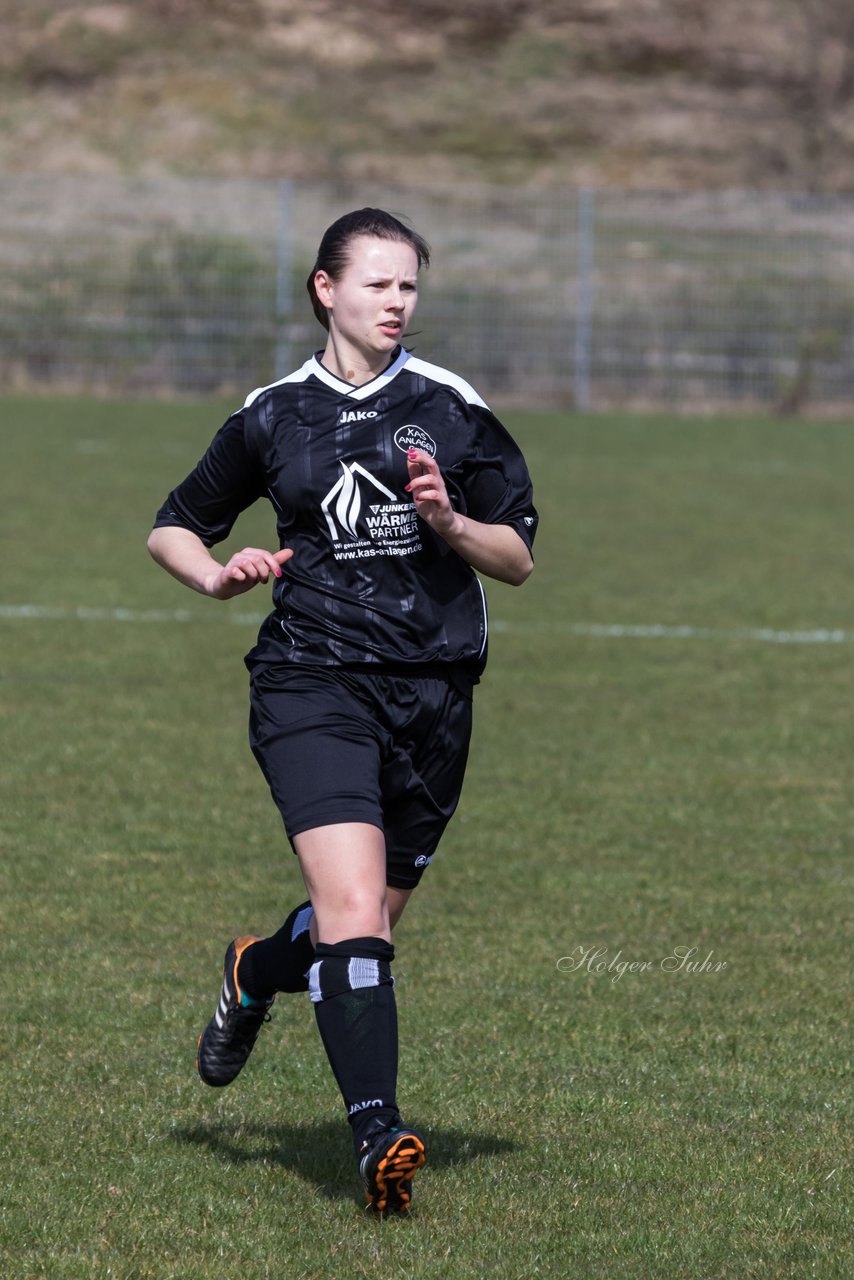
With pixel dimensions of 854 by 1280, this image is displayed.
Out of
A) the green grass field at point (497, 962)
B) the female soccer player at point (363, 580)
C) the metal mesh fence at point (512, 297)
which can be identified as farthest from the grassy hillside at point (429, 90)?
the female soccer player at point (363, 580)

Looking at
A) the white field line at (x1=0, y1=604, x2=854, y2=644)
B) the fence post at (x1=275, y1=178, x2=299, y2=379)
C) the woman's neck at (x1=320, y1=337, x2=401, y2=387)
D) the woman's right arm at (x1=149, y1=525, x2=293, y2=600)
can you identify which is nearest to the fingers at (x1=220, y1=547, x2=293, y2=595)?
the woman's right arm at (x1=149, y1=525, x2=293, y2=600)

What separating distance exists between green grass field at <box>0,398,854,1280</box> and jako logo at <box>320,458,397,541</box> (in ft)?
4.28

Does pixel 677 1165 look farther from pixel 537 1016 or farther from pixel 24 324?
pixel 24 324

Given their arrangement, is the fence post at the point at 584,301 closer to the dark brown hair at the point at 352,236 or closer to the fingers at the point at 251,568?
the dark brown hair at the point at 352,236

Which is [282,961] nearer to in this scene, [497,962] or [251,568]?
[251,568]

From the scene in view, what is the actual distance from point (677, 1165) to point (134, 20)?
4668 cm

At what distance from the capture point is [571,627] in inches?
463

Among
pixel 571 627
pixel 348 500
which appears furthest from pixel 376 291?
pixel 571 627

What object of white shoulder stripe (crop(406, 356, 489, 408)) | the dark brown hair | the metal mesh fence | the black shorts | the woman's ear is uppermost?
the dark brown hair

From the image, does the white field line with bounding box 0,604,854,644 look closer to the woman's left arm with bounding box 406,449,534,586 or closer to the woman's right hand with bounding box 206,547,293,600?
the woman's left arm with bounding box 406,449,534,586

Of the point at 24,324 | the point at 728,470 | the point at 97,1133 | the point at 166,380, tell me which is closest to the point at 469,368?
the point at 166,380

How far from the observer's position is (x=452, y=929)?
242 inches

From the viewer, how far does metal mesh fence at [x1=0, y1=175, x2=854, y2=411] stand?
28.5 meters

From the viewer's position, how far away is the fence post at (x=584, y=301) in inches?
1134
